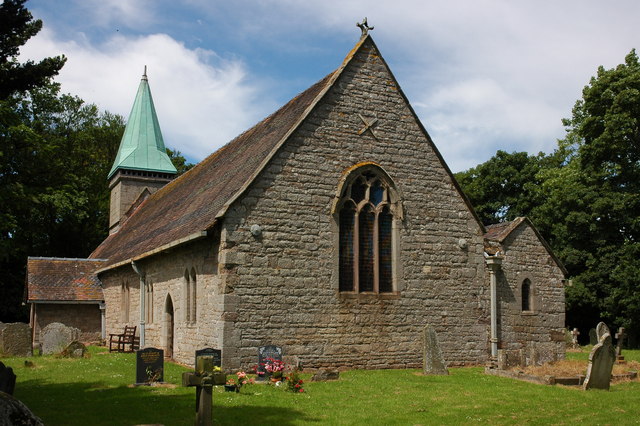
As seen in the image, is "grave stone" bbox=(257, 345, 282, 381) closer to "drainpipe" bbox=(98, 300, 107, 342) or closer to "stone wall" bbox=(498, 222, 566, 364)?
"stone wall" bbox=(498, 222, 566, 364)

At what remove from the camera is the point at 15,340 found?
2102cm

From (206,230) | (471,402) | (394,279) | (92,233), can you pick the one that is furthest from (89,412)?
(92,233)

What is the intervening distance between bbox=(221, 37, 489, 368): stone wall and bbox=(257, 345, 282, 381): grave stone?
0.82m

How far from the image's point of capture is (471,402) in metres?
12.1

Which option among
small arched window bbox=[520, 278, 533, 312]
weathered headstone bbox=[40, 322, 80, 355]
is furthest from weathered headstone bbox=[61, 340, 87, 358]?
small arched window bbox=[520, 278, 533, 312]

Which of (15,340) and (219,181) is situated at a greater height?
(219,181)

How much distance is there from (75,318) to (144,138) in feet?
52.6

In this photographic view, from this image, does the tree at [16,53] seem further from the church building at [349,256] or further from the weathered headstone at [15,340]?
the weathered headstone at [15,340]

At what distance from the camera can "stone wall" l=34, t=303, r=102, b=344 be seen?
2772 cm

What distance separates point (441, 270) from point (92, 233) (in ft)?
115

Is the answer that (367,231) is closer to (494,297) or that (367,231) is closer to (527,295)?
(494,297)

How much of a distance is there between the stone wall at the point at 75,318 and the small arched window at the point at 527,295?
18052mm

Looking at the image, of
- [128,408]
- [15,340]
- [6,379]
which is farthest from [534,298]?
[15,340]

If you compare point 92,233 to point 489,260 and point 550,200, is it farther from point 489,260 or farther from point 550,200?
point 489,260
